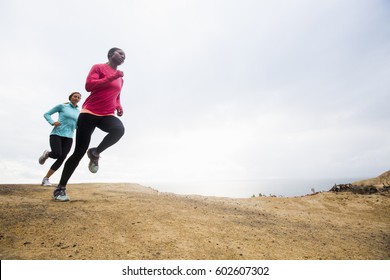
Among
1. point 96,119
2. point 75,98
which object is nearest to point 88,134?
point 96,119

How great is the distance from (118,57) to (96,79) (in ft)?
2.12

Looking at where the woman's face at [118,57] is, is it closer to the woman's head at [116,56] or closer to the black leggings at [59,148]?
the woman's head at [116,56]

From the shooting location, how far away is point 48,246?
2525 millimetres

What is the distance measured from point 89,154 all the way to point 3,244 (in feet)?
7.51

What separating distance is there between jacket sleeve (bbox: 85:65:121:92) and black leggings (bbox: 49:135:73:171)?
3.17 metres

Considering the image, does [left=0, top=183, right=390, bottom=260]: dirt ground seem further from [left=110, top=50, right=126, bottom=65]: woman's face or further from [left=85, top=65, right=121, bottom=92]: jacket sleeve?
[left=110, top=50, right=126, bottom=65]: woman's face

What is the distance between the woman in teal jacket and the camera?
691 cm

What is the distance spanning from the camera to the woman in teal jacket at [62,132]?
6906 mm

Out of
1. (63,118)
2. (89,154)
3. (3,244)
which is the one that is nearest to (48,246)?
(3,244)

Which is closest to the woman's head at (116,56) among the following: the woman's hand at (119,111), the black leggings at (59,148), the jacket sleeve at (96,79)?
the jacket sleeve at (96,79)

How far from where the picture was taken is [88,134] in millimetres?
4555

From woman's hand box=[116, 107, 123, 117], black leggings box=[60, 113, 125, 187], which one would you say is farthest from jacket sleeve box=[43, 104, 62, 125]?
black leggings box=[60, 113, 125, 187]

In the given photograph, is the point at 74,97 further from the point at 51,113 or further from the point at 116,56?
the point at 116,56
